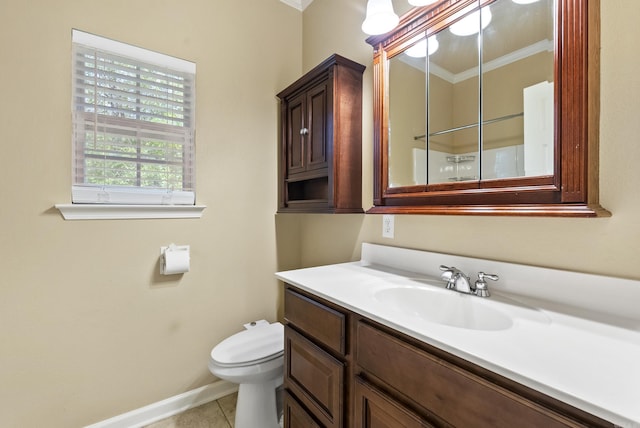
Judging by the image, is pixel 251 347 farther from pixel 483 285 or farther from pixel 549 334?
pixel 549 334

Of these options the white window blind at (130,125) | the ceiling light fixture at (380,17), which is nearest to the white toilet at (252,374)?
the white window blind at (130,125)

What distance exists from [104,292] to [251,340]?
2.67 ft

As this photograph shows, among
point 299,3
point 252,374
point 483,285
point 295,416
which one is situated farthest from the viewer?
point 299,3

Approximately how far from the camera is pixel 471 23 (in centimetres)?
112

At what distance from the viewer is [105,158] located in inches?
58.4

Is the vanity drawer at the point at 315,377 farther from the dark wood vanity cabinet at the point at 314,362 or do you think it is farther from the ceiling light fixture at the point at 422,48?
the ceiling light fixture at the point at 422,48

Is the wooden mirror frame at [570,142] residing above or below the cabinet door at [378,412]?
above

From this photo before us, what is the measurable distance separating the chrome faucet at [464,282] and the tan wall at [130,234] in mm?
1284

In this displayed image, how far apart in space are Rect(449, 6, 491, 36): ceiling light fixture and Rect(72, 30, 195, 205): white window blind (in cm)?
144

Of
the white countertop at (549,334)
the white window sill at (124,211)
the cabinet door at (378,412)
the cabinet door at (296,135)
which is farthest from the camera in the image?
the cabinet door at (296,135)

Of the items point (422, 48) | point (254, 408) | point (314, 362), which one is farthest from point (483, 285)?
point (254, 408)

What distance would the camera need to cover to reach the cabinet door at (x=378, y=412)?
2.47ft

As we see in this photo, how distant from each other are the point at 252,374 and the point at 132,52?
1805 mm

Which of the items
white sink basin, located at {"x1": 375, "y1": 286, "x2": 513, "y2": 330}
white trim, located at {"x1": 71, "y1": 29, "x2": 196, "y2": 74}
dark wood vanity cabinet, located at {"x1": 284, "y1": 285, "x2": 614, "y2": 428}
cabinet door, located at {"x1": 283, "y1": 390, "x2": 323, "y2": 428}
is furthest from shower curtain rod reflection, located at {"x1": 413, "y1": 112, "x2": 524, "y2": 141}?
white trim, located at {"x1": 71, "y1": 29, "x2": 196, "y2": 74}
